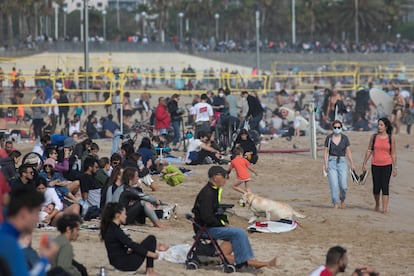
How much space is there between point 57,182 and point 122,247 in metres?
3.90

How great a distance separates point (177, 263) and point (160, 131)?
12.3m

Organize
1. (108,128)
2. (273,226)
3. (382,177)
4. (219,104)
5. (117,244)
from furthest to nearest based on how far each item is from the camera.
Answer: (108,128) → (219,104) → (382,177) → (273,226) → (117,244)

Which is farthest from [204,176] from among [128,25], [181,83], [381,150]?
[128,25]

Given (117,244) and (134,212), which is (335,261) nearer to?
(117,244)

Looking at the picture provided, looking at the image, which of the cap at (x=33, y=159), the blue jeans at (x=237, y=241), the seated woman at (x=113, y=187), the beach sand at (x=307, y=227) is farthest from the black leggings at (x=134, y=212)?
the cap at (x=33, y=159)

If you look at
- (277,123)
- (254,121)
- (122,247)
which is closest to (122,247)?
(122,247)

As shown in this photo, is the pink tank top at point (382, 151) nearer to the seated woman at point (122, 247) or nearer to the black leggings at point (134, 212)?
the black leggings at point (134, 212)

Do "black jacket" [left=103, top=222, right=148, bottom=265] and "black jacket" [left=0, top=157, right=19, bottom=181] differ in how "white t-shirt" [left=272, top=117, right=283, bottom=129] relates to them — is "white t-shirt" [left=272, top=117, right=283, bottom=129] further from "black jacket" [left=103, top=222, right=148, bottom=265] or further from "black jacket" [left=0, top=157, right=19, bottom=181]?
"black jacket" [left=103, top=222, right=148, bottom=265]

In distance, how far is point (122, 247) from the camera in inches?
429

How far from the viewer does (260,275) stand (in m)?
11.6

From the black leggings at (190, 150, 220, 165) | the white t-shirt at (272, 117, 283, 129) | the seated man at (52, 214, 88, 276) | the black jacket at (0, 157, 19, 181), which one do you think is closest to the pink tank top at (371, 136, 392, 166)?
the black jacket at (0, 157, 19, 181)

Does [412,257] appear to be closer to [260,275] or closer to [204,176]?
[260,275]

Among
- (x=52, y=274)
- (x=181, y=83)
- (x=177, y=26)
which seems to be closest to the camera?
(x=52, y=274)

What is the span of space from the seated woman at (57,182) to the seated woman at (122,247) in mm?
3237
